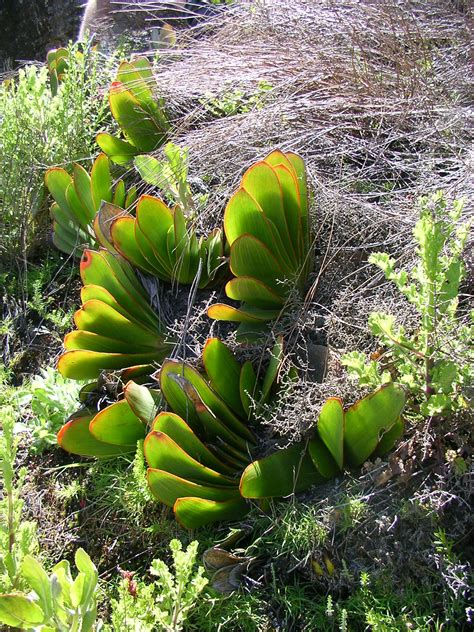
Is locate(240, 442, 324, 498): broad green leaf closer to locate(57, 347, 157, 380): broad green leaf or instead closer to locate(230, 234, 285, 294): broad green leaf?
locate(230, 234, 285, 294): broad green leaf

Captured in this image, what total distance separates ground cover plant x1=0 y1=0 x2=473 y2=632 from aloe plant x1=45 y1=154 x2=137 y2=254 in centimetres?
17

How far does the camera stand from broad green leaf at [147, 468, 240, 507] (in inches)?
77.3

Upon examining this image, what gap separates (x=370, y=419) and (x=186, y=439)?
0.58 m

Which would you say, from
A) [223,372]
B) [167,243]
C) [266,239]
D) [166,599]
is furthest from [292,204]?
[166,599]

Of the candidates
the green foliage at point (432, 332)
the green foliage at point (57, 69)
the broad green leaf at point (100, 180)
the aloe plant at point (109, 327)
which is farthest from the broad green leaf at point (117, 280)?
the green foliage at point (57, 69)

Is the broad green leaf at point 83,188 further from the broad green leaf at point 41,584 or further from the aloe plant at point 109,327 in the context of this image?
the broad green leaf at point 41,584

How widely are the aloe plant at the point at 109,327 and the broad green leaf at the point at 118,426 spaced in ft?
0.97

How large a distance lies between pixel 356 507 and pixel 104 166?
1.78 meters

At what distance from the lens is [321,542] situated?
1863 millimetres

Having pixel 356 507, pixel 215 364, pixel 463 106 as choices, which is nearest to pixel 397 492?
pixel 356 507

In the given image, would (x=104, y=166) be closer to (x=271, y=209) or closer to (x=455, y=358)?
(x=271, y=209)

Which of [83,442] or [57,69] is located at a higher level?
[57,69]

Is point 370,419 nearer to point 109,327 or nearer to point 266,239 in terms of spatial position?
point 266,239

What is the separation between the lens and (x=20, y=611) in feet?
5.31
